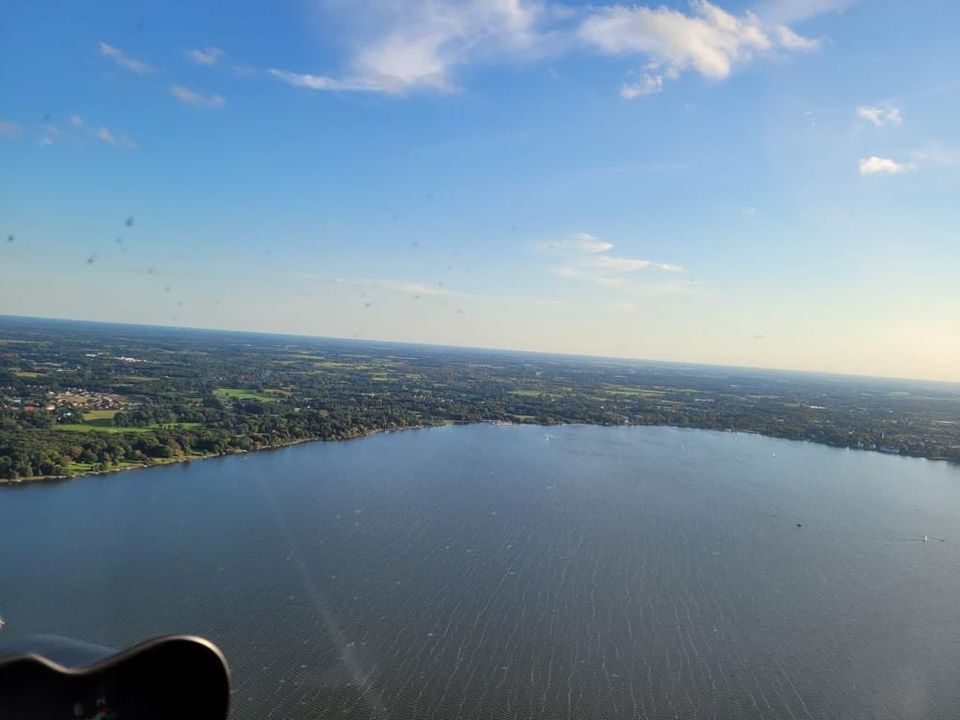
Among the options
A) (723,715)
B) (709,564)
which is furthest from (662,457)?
(723,715)

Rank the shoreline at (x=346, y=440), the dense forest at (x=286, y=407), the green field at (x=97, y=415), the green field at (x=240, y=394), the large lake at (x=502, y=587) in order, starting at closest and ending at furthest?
the large lake at (x=502, y=587) < the shoreline at (x=346, y=440) < the dense forest at (x=286, y=407) < the green field at (x=97, y=415) < the green field at (x=240, y=394)

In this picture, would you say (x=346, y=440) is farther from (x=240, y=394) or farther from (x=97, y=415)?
(x=240, y=394)

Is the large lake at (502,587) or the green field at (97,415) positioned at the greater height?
the green field at (97,415)

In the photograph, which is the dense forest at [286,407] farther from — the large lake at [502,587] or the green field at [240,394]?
the large lake at [502,587]

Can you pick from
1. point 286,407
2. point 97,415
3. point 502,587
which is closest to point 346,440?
point 286,407

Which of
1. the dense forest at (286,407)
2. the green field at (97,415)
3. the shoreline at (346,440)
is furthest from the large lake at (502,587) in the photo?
the green field at (97,415)

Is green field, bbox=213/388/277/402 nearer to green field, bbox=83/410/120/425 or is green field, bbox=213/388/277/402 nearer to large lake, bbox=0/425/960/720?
green field, bbox=83/410/120/425

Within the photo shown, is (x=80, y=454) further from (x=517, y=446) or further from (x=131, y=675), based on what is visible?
(x=131, y=675)
